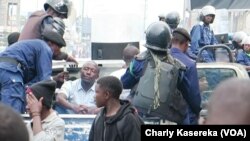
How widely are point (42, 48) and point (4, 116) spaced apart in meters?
4.36

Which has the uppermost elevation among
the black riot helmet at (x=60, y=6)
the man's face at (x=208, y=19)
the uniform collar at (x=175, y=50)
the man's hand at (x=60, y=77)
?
the black riot helmet at (x=60, y=6)

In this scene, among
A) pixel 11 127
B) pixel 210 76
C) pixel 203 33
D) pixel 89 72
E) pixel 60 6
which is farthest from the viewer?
pixel 203 33

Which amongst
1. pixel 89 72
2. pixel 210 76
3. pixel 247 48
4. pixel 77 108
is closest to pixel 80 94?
pixel 89 72

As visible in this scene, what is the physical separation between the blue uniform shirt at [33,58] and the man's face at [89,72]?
1.35 m

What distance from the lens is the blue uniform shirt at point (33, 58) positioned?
6.27 m

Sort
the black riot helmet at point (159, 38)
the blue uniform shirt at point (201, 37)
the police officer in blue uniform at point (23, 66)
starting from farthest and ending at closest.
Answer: the blue uniform shirt at point (201, 37), the police officer in blue uniform at point (23, 66), the black riot helmet at point (159, 38)

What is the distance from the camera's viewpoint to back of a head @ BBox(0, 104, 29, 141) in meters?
1.94

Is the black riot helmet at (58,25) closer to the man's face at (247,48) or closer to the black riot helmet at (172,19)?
the black riot helmet at (172,19)

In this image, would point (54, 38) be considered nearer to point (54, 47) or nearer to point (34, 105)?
point (54, 47)

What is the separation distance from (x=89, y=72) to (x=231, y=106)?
19.7ft

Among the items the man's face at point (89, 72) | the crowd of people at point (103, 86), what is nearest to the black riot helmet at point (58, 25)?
the crowd of people at point (103, 86)

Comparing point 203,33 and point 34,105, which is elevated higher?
point 203,33

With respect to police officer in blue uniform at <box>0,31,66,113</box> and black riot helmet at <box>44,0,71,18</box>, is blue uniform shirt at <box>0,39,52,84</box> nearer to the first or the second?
police officer in blue uniform at <box>0,31,66,113</box>

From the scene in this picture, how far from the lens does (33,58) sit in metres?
6.38
